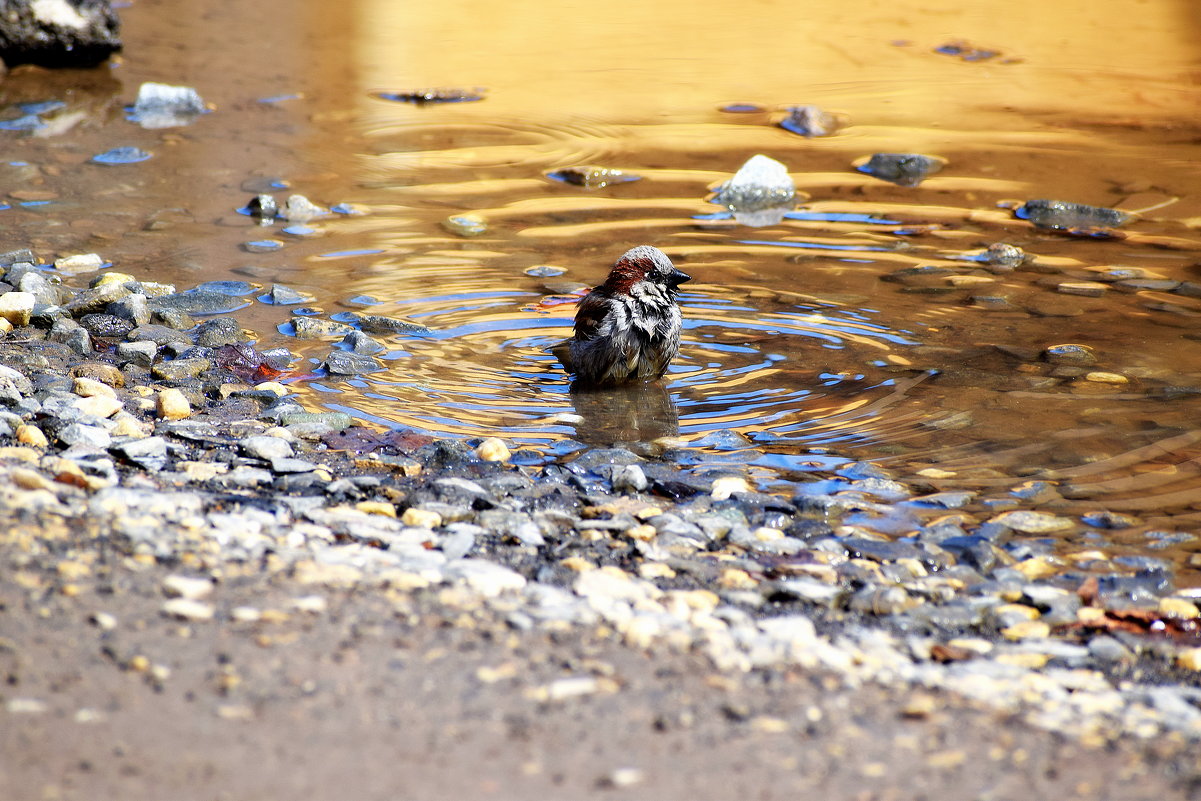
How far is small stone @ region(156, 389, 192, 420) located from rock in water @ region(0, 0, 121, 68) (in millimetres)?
9017

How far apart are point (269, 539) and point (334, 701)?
96cm

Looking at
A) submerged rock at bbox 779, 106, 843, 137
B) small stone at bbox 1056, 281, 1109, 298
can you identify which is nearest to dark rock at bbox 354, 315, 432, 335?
small stone at bbox 1056, 281, 1109, 298

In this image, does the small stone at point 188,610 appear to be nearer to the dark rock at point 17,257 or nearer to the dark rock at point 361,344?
the dark rock at point 361,344

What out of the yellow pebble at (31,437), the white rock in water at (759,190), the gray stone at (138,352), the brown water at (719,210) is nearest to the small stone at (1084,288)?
the brown water at (719,210)

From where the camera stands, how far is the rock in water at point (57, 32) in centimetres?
1230

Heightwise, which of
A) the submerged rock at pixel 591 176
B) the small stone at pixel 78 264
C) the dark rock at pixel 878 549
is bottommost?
the dark rock at pixel 878 549

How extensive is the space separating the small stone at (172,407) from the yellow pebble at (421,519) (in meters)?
1.51

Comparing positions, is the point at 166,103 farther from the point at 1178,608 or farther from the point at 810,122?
the point at 1178,608

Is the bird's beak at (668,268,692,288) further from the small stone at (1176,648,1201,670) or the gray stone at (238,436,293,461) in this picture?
the small stone at (1176,648,1201,670)

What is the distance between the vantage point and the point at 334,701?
3.08 metres

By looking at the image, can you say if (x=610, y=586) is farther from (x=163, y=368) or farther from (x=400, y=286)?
(x=400, y=286)

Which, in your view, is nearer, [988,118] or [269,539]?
[269,539]

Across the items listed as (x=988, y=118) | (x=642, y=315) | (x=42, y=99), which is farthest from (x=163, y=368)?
(x=988, y=118)

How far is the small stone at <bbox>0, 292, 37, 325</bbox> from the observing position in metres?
6.21
